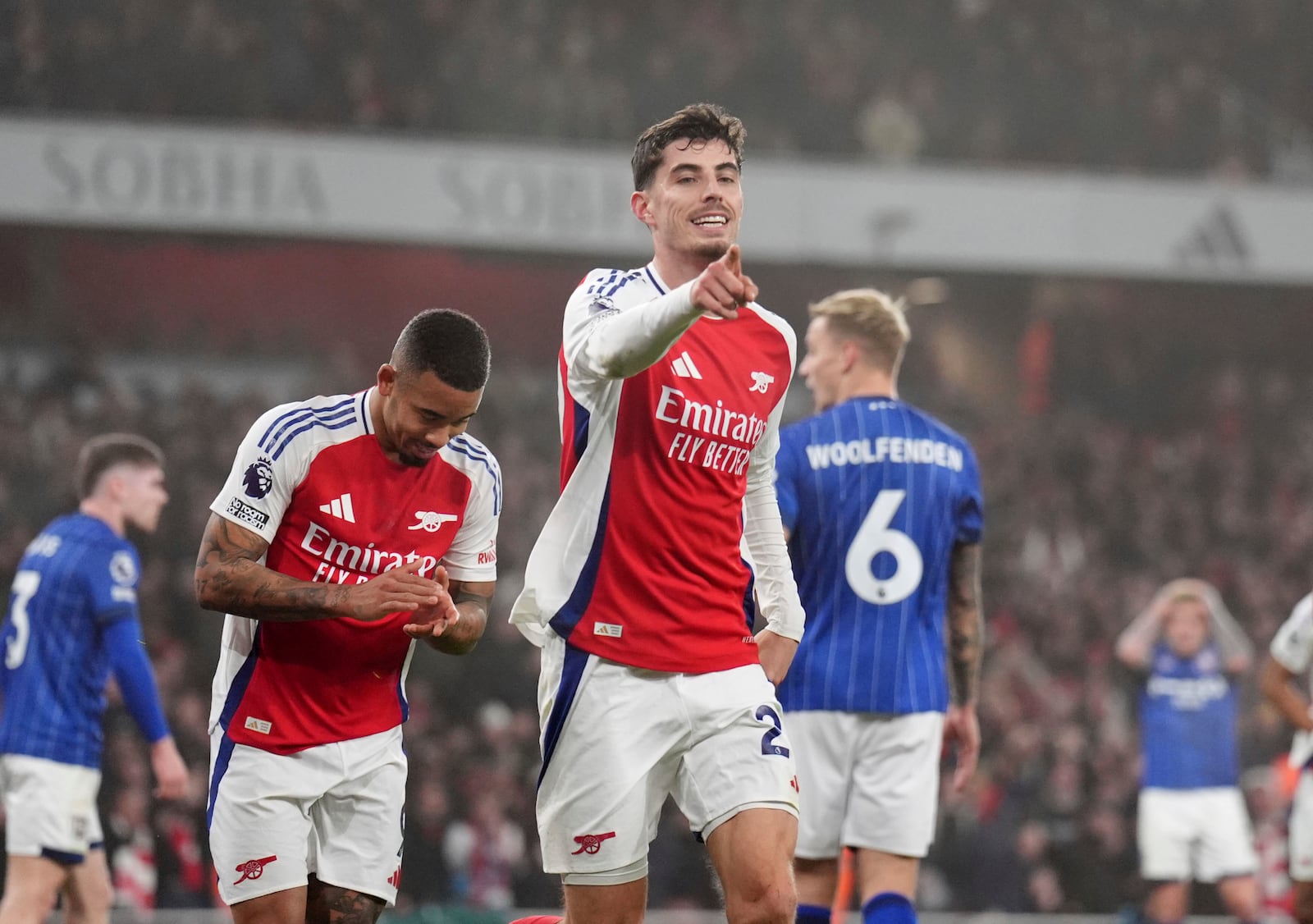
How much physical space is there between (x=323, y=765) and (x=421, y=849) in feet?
22.5

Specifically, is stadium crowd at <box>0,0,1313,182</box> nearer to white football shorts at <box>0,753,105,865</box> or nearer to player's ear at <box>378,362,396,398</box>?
white football shorts at <box>0,753,105,865</box>

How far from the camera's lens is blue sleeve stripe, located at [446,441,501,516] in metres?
4.28

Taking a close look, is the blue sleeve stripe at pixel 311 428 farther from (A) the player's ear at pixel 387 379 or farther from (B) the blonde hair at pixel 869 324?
(B) the blonde hair at pixel 869 324

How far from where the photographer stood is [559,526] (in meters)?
3.86

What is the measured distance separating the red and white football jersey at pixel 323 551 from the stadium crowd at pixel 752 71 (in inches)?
558

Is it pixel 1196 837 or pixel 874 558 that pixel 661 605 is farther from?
pixel 1196 837

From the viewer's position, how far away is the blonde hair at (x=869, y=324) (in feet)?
18.3

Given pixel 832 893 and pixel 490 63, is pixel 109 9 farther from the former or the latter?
pixel 832 893

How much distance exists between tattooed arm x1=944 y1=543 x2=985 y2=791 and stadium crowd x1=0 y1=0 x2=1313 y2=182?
13541 mm

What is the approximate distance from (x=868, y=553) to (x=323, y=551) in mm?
2083

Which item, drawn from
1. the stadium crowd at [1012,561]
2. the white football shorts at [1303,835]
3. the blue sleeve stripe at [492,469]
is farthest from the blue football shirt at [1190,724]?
the blue sleeve stripe at [492,469]

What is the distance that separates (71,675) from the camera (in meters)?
6.37

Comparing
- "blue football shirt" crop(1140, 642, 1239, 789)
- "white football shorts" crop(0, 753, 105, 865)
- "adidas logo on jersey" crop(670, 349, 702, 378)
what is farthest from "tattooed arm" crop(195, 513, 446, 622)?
"blue football shirt" crop(1140, 642, 1239, 789)

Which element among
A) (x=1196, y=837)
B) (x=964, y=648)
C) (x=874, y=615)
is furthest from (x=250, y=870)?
(x=1196, y=837)
